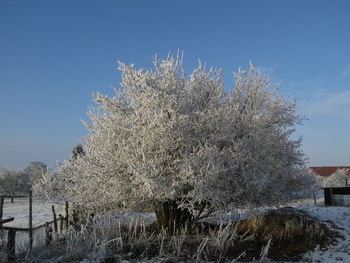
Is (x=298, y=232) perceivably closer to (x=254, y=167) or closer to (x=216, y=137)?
(x=254, y=167)

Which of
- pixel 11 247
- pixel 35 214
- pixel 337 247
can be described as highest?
pixel 11 247

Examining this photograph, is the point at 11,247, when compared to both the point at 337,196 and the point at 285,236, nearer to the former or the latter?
the point at 285,236

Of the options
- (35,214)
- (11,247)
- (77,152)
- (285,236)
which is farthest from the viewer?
(35,214)

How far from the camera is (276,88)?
11695mm

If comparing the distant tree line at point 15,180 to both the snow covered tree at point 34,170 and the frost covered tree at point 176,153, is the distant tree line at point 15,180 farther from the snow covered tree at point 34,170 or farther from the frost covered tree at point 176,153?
the frost covered tree at point 176,153

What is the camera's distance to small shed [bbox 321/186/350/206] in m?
17.9

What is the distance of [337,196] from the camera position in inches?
720

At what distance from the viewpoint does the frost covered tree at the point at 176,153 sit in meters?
7.63

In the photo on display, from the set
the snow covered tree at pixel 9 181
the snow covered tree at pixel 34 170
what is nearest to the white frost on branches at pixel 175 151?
the snow covered tree at pixel 9 181

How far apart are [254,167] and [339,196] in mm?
12602

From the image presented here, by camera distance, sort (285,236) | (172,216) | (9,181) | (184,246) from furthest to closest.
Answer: (9,181)
(172,216)
(285,236)
(184,246)

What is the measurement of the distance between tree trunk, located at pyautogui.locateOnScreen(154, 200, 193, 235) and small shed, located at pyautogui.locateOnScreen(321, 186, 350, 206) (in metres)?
12.1

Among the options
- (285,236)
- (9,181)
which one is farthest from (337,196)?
(9,181)

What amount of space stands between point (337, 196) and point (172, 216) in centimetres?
1278
